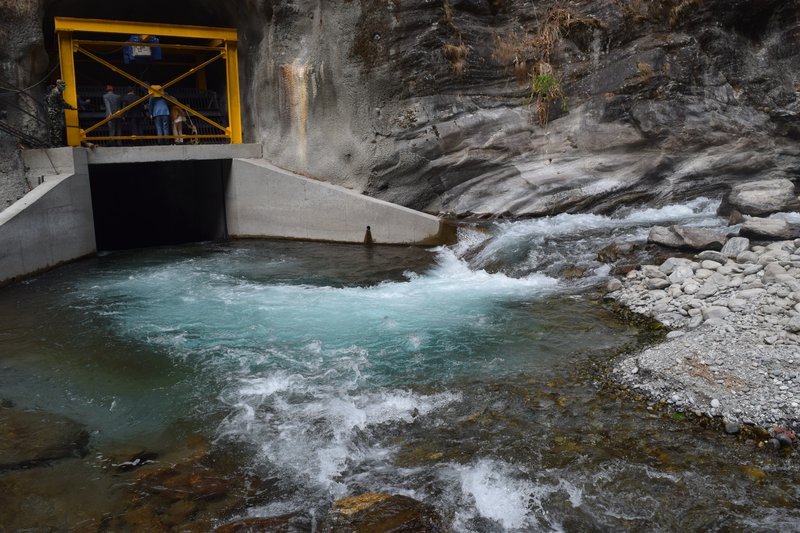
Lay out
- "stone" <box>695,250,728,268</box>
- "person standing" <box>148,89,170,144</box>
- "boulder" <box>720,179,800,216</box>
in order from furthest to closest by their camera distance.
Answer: "person standing" <box>148,89,170,144</box> < "boulder" <box>720,179,800,216</box> < "stone" <box>695,250,728,268</box>

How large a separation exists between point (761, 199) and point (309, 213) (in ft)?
29.2

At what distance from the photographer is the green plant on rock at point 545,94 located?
581 inches

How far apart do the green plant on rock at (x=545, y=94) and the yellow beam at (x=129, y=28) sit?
750cm

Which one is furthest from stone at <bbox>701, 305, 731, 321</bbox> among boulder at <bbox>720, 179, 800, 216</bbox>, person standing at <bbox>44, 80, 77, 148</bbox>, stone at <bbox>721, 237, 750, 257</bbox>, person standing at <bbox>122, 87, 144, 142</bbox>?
person standing at <bbox>122, 87, 144, 142</bbox>

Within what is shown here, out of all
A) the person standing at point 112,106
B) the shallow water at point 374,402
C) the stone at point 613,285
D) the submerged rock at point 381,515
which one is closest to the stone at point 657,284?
the stone at point 613,285

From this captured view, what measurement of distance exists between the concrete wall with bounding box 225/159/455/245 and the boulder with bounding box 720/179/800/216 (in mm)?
5266

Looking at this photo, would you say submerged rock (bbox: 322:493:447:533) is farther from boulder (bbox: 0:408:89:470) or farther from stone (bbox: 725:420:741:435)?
stone (bbox: 725:420:741:435)

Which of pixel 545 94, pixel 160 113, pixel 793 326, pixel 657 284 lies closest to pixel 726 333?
A: pixel 793 326

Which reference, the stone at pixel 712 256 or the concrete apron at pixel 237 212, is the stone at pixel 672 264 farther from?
the concrete apron at pixel 237 212

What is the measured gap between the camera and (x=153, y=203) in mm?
18078

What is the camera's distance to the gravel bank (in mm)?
6094

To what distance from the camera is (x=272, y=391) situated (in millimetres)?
6926

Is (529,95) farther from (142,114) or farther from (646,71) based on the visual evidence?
(142,114)

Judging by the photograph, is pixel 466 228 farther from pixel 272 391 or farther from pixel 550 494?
pixel 550 494
